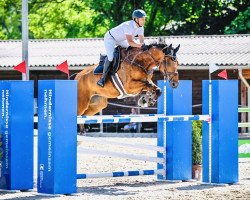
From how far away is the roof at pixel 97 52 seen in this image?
26859mm

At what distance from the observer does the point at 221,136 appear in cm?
1201

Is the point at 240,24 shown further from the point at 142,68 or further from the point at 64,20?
the point at 142,68

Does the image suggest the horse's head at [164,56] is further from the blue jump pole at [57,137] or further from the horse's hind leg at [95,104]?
the blue jump pole at [57,137]

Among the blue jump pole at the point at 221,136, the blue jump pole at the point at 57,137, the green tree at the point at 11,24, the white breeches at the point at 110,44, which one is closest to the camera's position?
the blue jump pole at the point at 57,137

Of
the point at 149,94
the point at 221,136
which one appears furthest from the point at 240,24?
the point at 221,136

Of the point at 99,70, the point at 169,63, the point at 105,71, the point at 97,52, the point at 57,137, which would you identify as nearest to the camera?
the point at 57,137

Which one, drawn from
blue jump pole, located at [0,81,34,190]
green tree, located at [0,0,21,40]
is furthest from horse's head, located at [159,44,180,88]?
green tree, located at [0,0,21,40]

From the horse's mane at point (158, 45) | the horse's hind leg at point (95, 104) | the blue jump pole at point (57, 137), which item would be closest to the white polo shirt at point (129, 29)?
the horse's mane at point (158, 45)

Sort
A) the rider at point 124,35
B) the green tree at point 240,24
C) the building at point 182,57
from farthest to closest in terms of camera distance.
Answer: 1. the green tree at point 240,24
2. the building at point 182,57
3. the rider at point 124,35

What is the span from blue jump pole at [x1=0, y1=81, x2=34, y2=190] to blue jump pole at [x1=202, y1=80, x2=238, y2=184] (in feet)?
8.63

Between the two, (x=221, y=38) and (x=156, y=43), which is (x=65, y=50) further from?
(x=156, y=43)

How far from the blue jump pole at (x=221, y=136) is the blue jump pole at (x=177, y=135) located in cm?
32

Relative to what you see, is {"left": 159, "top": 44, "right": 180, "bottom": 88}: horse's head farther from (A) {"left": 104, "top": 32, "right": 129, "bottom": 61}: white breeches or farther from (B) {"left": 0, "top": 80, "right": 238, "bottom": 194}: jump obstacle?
(B) {"left": 0, "top": 80, "right": 238, "bottom": 194}: jump obstacle

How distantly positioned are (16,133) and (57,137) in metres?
0.59
